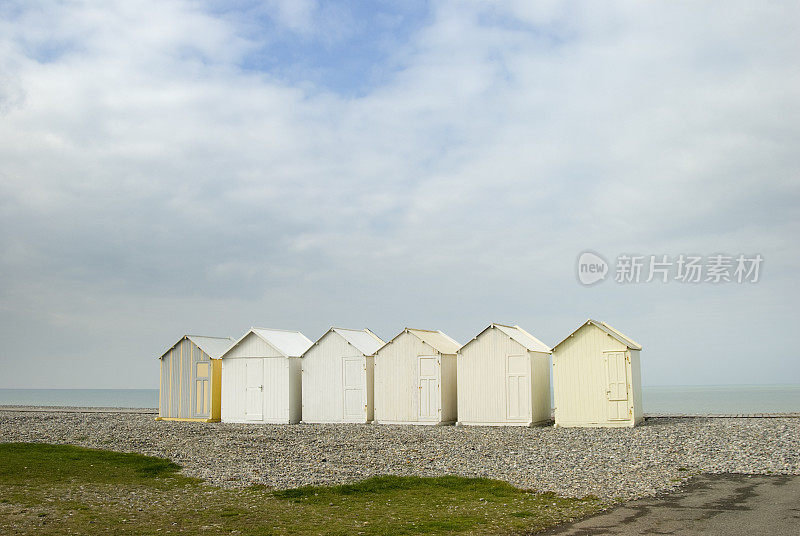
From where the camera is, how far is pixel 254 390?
32281 millimetres

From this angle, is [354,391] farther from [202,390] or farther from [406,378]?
[202,390]

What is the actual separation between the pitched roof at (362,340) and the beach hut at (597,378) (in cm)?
898

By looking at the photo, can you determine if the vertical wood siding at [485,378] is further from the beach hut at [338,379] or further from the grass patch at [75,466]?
the grass patch at [75,466]

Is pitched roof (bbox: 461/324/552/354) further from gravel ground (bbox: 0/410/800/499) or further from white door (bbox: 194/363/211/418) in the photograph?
white door (bbox: 194/363/211/418)

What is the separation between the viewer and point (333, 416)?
3067cm

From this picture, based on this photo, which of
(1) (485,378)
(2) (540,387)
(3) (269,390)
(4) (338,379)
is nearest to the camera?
(1) (485,378)

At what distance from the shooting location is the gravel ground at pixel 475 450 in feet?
51.7

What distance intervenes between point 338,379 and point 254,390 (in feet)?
14.7

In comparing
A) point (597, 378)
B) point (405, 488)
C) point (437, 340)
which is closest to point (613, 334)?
point (597, 378)

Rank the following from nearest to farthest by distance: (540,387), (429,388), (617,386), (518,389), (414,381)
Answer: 1. (617,386)
2. (518,389)
3. (540,387)
4. (429,388)
5. (414,381)

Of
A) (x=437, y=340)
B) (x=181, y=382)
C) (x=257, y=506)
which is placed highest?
(x=437, y=340)

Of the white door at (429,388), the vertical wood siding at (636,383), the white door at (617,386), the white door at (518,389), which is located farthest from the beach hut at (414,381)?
the vertical wood siding at (636,383)

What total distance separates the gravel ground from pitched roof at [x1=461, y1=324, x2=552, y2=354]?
12.5 feet

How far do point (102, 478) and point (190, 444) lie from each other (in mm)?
6428
